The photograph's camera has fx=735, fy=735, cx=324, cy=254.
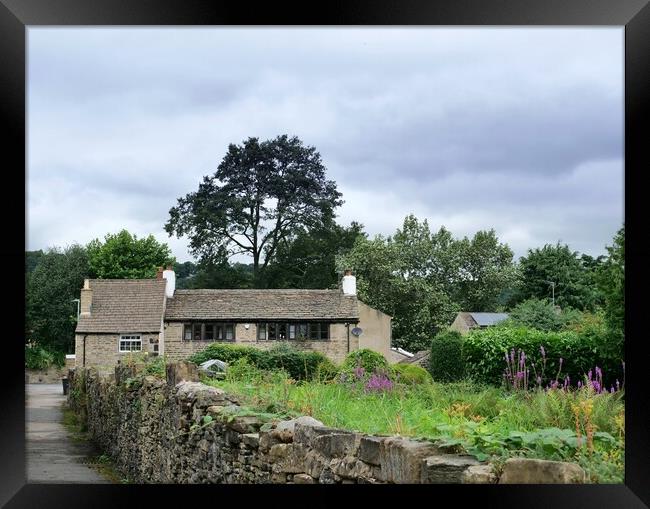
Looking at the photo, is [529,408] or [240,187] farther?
[240,187]

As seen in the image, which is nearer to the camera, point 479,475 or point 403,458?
point 479,475

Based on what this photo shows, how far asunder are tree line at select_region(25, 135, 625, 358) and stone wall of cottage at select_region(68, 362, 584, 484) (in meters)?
8.50

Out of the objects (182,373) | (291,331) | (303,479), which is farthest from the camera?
(291,331)

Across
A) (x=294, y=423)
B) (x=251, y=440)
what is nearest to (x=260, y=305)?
(x=251, y=440)

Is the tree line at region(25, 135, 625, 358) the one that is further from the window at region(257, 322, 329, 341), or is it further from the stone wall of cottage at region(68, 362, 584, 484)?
the stone wall of cottage at region(68, 362, 584, 484)

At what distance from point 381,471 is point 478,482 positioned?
0.55 meters

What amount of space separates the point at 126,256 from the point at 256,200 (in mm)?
6711

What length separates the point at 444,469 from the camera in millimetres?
2803

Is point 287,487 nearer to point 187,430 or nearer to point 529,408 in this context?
point 529,408

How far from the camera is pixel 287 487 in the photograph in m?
3.19

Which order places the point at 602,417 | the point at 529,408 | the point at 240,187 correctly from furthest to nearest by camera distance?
the point at 240,187 < the point at 529,408 < the point at 602,417

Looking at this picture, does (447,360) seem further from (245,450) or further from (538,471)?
(538,471)
